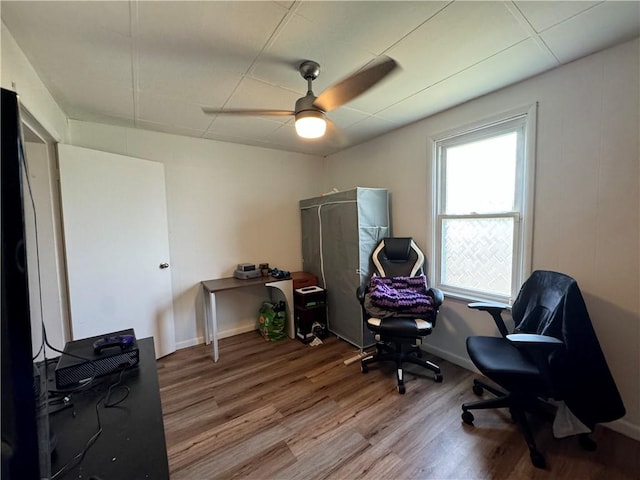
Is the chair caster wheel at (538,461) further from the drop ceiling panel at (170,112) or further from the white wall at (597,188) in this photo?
the drop ceiling panel at (170,112)

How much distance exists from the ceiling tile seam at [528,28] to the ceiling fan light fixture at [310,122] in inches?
41.6

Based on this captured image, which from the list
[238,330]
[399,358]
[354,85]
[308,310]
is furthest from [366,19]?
[238,330]

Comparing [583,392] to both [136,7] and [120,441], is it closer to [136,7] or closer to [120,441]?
[120,441]

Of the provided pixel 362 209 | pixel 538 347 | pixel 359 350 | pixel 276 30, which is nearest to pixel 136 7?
pixel 276 30

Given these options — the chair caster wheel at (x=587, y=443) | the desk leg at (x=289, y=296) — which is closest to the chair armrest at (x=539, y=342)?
the chair caster wheel at (x=587, y=443)

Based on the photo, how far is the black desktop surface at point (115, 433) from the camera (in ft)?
2.47

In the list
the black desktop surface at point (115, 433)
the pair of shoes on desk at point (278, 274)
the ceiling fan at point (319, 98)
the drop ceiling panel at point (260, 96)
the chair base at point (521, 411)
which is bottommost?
the chair base at point (521, 411)

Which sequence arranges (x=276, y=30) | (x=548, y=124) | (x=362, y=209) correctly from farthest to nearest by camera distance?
(x=362, y=209)
(x=548, y=124)
(x=276, y=30)

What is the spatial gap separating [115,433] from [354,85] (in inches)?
72.3

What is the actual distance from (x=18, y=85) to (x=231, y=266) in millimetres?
2226

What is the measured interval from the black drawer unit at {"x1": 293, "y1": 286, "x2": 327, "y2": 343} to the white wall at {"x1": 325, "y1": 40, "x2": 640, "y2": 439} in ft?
6.71

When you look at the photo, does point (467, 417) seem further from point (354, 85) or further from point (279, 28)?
point (279, 28)

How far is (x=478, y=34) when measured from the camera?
1479 mm

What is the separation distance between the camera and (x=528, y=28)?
1.44 meters
